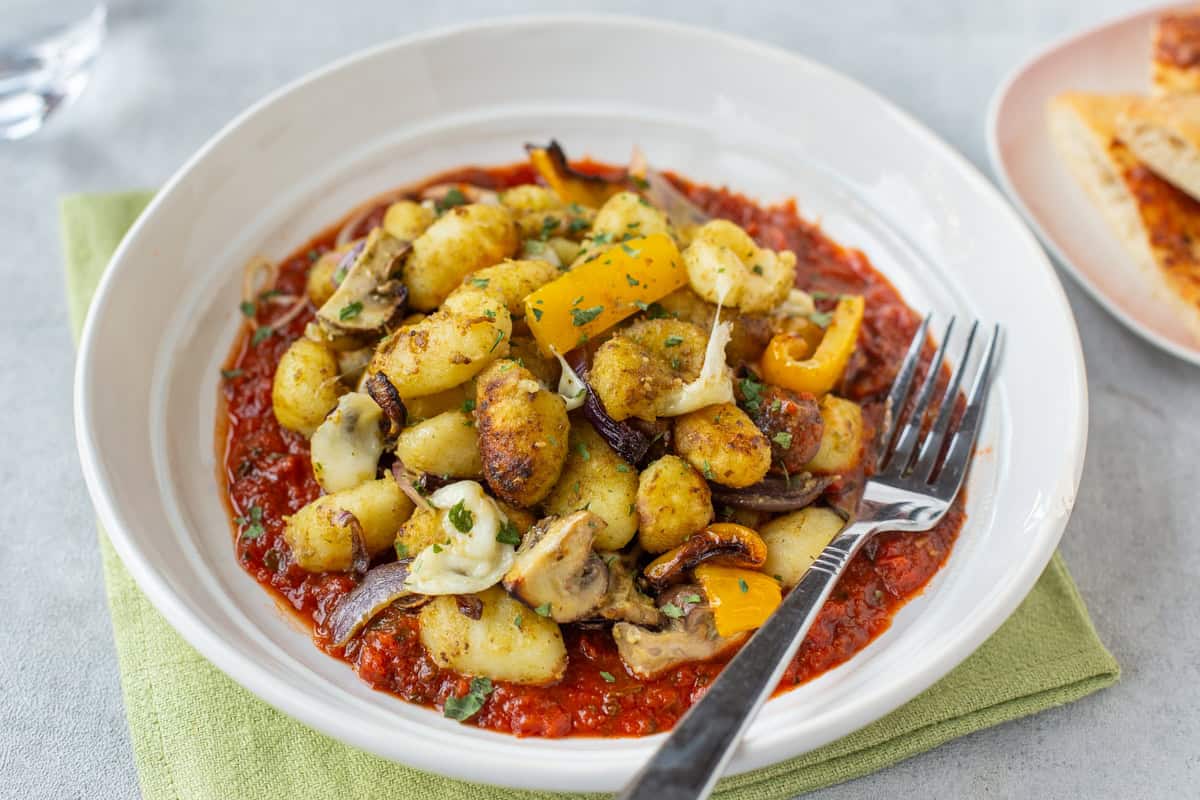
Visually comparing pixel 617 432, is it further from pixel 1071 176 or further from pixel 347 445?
pixel 1071 176

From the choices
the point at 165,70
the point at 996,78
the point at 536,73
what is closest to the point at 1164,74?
the point at 996,78

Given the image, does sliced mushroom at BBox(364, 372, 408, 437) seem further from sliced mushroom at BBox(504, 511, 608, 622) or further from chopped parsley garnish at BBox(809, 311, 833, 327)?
chopped parsley garnish at BBox(809, 311, 833, 327)

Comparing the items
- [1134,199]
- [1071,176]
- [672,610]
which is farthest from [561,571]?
[1071,176]

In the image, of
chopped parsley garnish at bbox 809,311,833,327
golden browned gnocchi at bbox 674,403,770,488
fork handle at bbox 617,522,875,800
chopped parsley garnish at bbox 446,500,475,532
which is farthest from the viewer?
chopped parsley garnish at bbox 809,311,833,327

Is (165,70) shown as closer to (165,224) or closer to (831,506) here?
(165,224)

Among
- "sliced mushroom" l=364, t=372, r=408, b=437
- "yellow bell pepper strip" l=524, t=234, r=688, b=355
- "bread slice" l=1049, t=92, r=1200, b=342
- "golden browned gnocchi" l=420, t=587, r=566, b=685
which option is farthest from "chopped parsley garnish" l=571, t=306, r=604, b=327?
"bread slice" l=1049, t=92, r=1200, b=342

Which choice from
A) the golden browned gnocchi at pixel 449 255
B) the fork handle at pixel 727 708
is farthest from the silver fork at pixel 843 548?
the golden browned gnocchi at pixel 449 255
